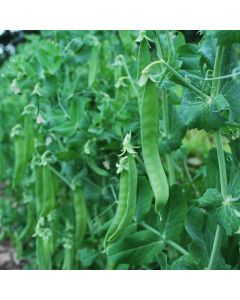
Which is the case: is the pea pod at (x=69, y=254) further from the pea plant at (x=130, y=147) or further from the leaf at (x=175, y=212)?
the leaf at (x=175, y=212)

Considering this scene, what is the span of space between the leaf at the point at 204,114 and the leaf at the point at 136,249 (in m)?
0.58

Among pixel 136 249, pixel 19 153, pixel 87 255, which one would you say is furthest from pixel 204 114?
pixel 87 255

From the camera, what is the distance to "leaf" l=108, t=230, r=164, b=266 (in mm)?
1674

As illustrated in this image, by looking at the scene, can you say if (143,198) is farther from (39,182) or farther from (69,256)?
(69,256)

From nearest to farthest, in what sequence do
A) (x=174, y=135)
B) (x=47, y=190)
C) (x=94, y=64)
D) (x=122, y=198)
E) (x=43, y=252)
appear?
(x=122, y=198) → (x=174, y=135) → (x=47, y=190) → (x=43, y=252) → (x=94, y=64)

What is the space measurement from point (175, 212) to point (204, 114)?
49 centimetres

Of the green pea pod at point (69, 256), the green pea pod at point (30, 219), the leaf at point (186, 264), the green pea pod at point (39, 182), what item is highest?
the green pea pod at point (39, 182)

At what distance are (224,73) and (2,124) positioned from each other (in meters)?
1.77

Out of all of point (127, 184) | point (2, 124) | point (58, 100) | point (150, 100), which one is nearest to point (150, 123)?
point (150, 100)

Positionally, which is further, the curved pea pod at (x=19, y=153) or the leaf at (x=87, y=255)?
the leaf at (x=87, y=255)

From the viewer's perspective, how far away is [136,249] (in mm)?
1679

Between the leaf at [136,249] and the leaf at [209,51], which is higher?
the leaf at [209,51]

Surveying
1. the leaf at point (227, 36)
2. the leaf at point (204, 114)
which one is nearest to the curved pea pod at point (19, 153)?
the leaf at point (204, 114)

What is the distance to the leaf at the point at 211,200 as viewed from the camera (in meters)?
1.27
